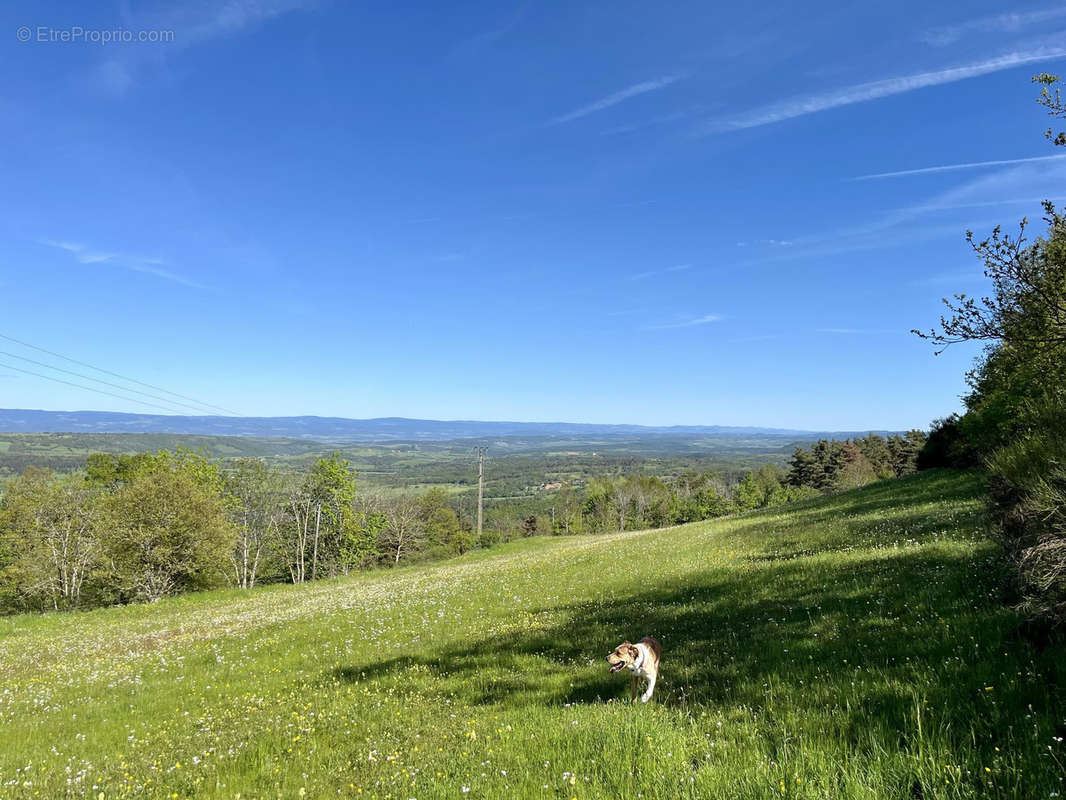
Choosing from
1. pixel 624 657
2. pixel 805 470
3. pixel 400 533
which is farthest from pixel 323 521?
pixel 805 470

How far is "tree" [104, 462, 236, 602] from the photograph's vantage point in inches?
1556

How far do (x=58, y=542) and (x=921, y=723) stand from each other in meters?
65.7

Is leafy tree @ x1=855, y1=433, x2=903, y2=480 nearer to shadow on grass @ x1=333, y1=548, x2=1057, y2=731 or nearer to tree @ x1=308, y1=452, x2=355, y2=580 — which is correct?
tree @ x1=308, y1=452, x2=355, y2=580

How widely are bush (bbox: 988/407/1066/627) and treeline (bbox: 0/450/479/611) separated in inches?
1945

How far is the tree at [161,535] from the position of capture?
39.5 meters

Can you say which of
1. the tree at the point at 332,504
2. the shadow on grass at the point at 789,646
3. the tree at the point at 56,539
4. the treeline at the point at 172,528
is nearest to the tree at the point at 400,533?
the treeline at the point at 172,528

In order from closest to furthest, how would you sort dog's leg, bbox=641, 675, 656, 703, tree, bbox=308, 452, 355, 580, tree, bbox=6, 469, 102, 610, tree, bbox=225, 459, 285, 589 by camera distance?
dog's leg, bbox=641, 675, 656, 703, tree, bbox=6, 469, 102, 610, tree, bbox=225, 459, 285, 589, tree, bbox=308, 452, 355, 580

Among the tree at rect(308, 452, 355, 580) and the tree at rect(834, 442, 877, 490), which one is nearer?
the tree at rect(308, 452, 355, 580)

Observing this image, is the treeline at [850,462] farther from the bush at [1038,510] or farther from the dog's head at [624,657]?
the dog's head at [624,657]

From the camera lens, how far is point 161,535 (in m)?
39.9

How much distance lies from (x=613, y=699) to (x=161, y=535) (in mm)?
45556

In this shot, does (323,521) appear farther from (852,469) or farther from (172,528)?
(852,469)

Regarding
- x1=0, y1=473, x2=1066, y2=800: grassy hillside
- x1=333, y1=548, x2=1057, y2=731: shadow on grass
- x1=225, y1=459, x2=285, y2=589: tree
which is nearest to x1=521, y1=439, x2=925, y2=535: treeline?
x1=225, y1=459, x2=285, y2=589: tree

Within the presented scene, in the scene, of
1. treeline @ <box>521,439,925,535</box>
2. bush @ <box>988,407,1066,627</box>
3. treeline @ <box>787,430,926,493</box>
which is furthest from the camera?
treeline @ <box>521,439,925,535</box>
